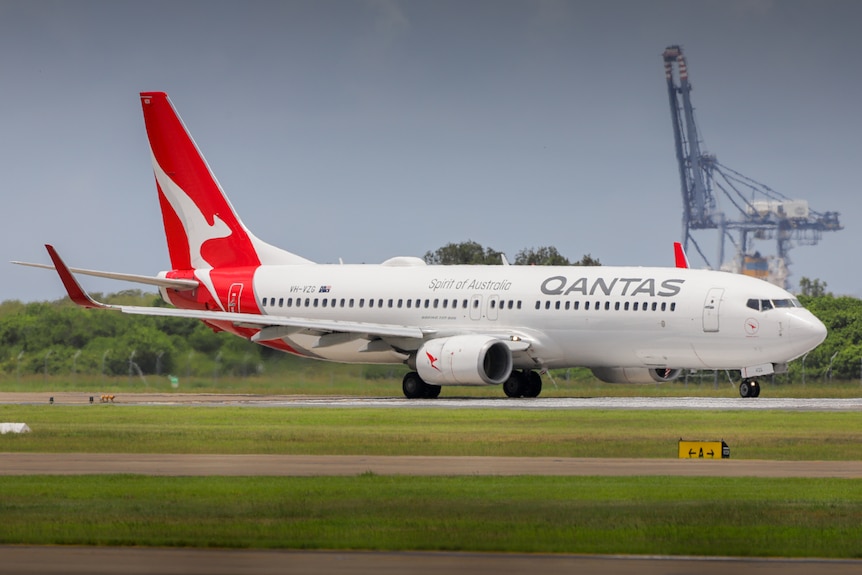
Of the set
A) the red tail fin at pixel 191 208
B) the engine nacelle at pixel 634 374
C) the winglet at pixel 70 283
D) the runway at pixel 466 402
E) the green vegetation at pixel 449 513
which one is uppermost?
the red tail fin at pixel 191 208

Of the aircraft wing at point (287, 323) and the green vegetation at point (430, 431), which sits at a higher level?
the aircraft wing at point (287, 323)

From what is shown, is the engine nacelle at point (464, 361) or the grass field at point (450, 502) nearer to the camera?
the grass field at point (450, 502)

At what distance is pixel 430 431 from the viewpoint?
1318 inches

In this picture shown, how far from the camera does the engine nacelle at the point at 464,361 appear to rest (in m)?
47.8

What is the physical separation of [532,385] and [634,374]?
3.48 metres

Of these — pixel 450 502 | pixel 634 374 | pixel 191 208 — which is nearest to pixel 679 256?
pixel 634 374

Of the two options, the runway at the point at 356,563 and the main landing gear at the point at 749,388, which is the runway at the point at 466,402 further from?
the runway at the point at 356,563

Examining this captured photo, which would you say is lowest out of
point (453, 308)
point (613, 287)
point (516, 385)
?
point (516, 385)

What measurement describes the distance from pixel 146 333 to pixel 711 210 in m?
79.5

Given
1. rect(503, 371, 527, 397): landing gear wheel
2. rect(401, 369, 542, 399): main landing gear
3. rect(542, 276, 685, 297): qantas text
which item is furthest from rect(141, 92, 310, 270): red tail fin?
rect(542, 276, 685, 297): qantas text

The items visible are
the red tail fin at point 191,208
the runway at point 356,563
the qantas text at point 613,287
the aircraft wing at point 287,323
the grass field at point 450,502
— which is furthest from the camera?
the red tail fin at point 191,208

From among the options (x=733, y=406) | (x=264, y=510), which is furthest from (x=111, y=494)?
(x=733, y=406)

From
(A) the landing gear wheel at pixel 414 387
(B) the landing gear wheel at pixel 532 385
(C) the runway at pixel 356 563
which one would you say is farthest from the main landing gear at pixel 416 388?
(C) the runway at pixel 356 563

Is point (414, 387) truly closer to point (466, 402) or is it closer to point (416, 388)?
point (416, 388)
